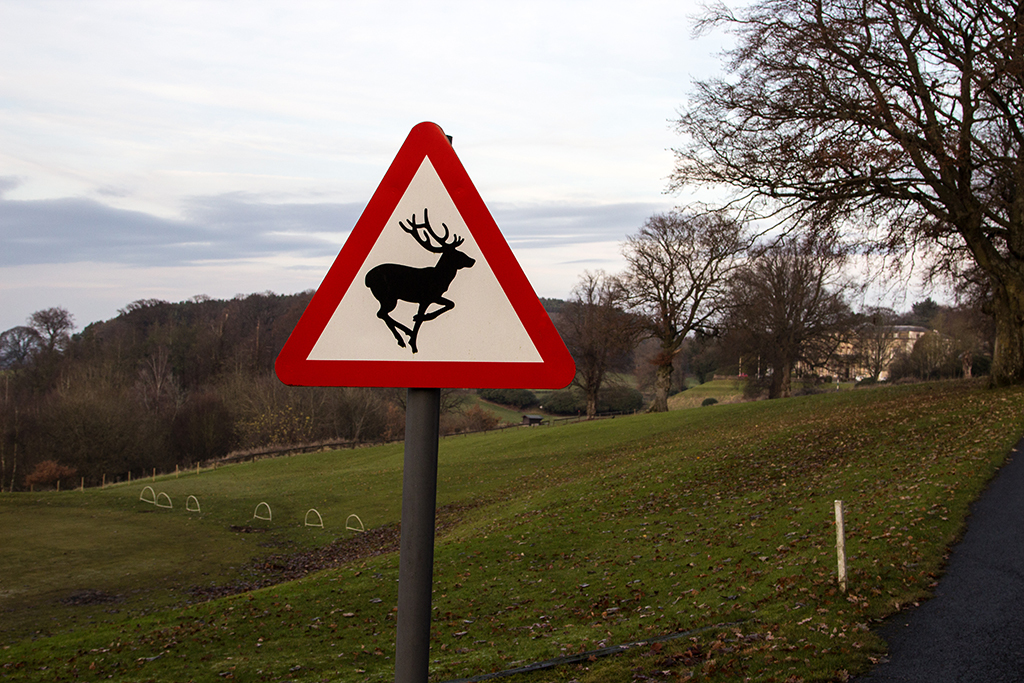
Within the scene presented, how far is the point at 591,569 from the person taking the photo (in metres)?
10.6

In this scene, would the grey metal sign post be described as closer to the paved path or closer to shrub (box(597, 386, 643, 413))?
the paved path

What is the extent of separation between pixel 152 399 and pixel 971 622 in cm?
6852

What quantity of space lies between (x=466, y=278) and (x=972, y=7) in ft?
66.6

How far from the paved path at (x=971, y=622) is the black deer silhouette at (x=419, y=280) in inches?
194

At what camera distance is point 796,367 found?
1975 inches

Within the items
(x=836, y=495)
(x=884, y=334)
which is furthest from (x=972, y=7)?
(x=884, y=334)

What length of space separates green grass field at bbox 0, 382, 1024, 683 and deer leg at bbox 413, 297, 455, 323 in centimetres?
448

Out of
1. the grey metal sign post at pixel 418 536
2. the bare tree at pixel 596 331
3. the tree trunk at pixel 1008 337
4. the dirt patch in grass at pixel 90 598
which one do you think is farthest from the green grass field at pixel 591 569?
the bare tree at pixel 596 331

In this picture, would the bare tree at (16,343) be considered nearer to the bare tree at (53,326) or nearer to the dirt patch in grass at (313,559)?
the bare tree at (53,326)

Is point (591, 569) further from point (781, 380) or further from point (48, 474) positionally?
point (48, 474)

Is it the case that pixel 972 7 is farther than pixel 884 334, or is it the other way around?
pixel 884 334

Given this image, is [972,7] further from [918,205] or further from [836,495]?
[836,495]

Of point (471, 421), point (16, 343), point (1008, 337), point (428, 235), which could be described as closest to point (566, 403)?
point (471, 421)

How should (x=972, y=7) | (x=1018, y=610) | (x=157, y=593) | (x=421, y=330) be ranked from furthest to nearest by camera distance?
(x=972, y=7) < (x=157, y=593) < (x=1018, y=610) < (x=421, y=330)
